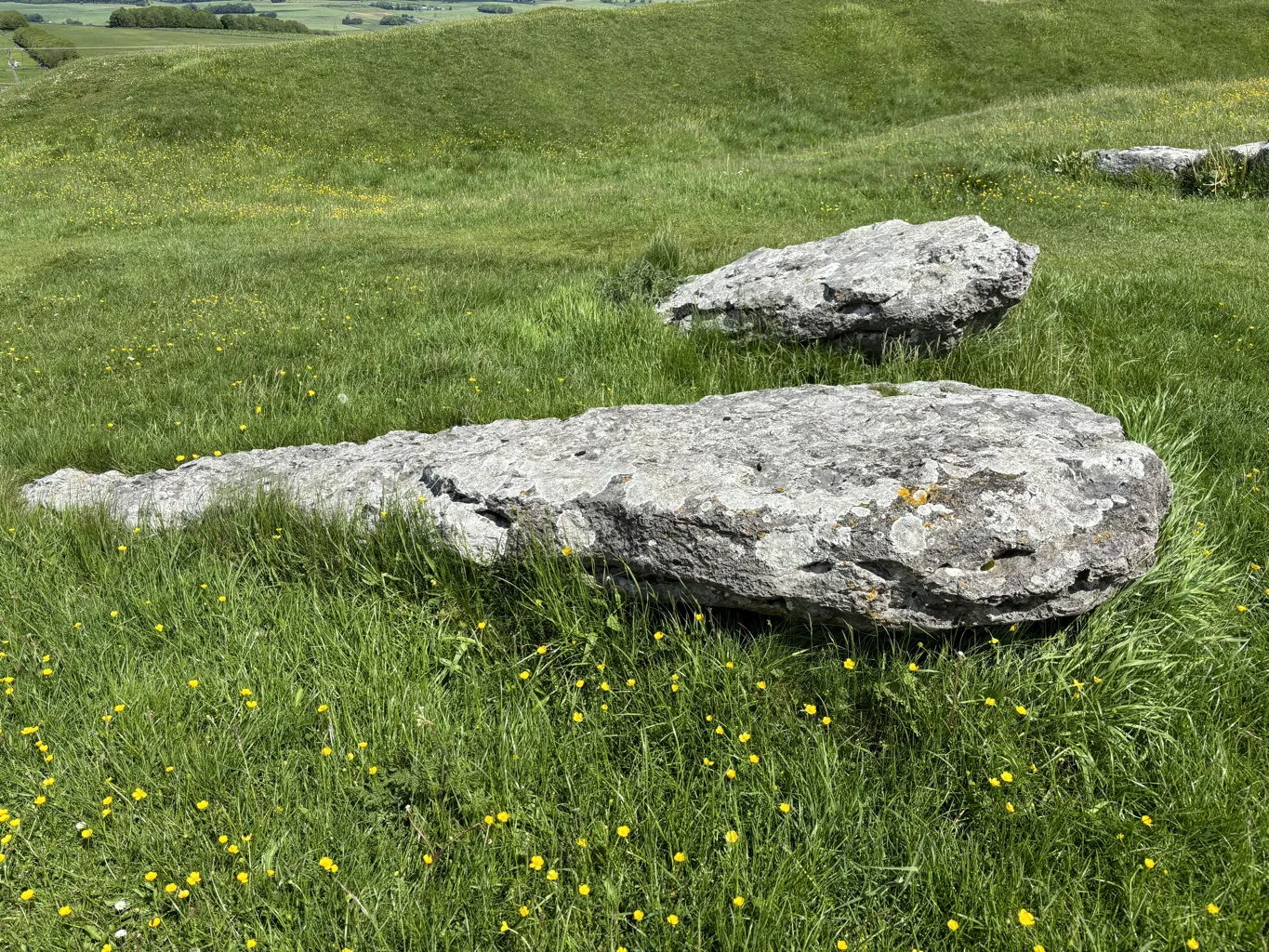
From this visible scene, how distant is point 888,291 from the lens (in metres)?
Answer: 6.96

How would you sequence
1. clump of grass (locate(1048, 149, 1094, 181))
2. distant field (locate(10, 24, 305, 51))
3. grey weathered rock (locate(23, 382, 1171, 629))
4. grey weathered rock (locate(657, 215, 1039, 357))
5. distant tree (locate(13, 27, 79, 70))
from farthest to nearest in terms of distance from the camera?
distant field (locate(10, 24, 305, 51))
distant tree (locate(13, 27, 79, 70))
clump of grass (locate(1048, 149, 1094, 181))
grey weathered rock (locate(657, 215, 1039, 357))
grey weathered rock (locate(23, 382, 1171, 629))

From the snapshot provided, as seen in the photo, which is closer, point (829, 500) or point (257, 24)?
point (829, 500)

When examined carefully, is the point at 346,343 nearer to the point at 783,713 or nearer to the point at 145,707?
the point at 145,707

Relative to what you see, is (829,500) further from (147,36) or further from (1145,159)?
(147,36)

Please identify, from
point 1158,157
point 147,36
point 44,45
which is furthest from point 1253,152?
point 44,45

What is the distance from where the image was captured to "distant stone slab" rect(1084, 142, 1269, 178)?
14.8 m

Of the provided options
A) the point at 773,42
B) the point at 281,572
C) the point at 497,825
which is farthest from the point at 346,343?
the point at 773,42

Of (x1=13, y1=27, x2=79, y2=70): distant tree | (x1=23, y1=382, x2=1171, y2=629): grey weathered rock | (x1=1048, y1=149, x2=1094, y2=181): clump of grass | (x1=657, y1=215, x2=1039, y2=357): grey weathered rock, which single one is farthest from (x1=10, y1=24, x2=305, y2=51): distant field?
(x1=23, y1=382, x2=1171, y2=629): grey weathered rock

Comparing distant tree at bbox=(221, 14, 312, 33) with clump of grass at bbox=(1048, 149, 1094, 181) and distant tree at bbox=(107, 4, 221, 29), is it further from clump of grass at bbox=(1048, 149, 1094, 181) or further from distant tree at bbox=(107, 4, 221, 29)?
clump of grass at bbox=(1048, 149, 1094, 181)

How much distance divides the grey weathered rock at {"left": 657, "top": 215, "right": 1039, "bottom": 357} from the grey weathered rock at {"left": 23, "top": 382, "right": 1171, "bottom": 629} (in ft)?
7.48

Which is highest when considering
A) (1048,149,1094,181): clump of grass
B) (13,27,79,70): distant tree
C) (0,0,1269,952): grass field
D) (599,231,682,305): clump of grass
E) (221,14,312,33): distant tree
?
(221,14,312,33): distant tree

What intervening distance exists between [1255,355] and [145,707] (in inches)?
354

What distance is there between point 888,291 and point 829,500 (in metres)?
4.01

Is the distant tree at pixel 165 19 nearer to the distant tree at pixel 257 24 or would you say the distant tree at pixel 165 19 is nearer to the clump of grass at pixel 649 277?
the distant tree at pixel 257 24
